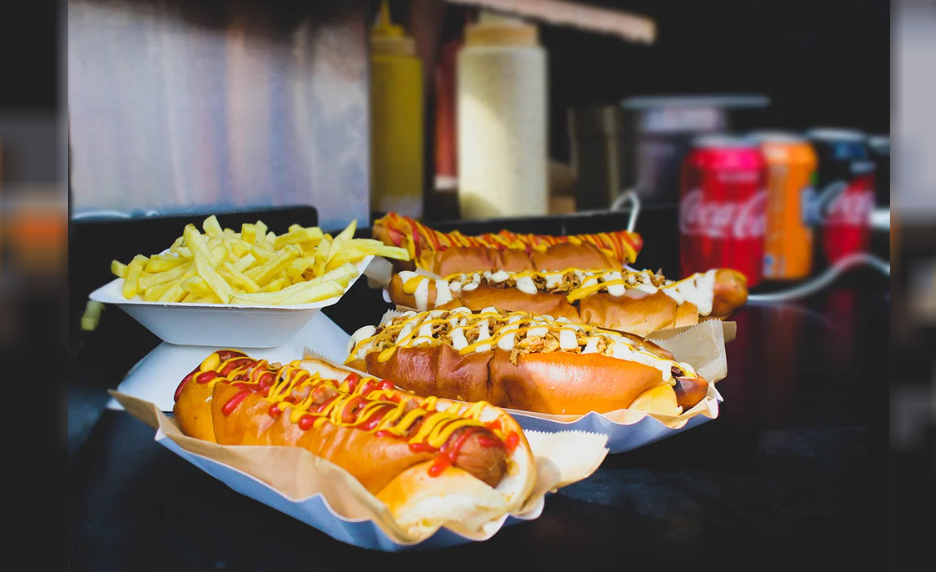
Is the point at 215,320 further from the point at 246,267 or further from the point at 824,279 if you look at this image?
the point at 824,279

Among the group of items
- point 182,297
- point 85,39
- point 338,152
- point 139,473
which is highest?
point 85,39

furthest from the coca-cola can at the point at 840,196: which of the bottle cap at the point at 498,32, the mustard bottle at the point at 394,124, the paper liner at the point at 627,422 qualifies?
the mustard bottle at the point at 394,124

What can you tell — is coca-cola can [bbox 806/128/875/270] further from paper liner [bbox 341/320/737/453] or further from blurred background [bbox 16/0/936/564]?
paper liner [bbox 341/320/737/453]

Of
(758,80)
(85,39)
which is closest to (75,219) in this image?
(85,39)

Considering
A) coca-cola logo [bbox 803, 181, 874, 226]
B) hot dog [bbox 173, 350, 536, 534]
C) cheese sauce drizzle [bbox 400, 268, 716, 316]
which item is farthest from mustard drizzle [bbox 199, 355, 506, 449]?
coca-cola logo [bbox 803, 181, 874, 226]

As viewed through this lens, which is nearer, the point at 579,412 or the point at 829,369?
the point at 579,412

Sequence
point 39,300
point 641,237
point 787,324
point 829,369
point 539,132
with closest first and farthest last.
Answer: point 39,300 → point 829,369 → point 787,324 → point 641,237 → point 539,132

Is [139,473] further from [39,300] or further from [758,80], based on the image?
[758,80]

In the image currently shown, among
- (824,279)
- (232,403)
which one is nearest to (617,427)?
(232,403)

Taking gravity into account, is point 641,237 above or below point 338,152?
below
